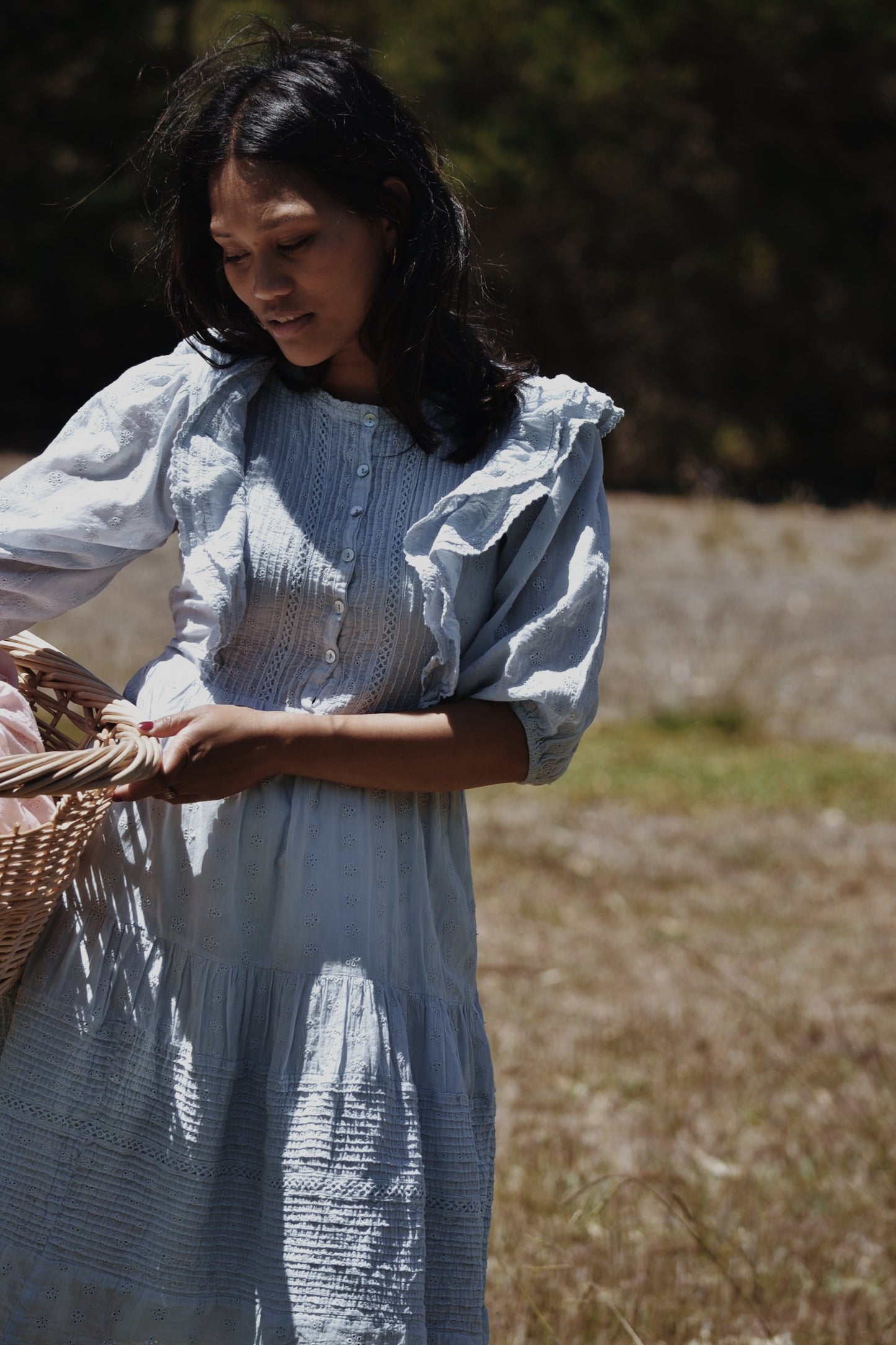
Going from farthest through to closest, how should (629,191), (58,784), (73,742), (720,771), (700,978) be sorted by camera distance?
(629,191)
(720,771)
(700,978)
(73,742)
(58,784)

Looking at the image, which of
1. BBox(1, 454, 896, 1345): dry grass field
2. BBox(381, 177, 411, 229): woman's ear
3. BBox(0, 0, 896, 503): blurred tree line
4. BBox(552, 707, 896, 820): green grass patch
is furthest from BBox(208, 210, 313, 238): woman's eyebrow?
BBox(0, 0, 896, 503): blurred tree line

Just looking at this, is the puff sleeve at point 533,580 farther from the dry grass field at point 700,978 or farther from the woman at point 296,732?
the dry grass field at point 700,978

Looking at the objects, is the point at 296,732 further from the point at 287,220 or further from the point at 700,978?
the point at 700,978

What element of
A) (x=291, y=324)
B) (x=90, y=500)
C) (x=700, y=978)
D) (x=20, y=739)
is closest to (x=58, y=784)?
(x=20, y=739)

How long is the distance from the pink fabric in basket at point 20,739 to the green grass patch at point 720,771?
4.20 metres

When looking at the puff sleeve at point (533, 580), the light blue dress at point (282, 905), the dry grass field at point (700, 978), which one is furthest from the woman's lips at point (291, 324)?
the dry grass field at point (700, 978)

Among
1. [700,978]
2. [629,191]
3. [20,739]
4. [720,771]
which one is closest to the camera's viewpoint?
[20,739]

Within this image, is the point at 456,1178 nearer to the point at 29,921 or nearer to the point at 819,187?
the point at 29,921

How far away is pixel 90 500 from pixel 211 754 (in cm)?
38

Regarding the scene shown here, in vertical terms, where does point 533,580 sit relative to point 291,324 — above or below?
below

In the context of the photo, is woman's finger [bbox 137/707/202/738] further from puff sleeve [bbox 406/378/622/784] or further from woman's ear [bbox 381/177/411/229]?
woman's ear [bbox 381/177/411/229]

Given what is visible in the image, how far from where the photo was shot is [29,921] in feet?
4.94

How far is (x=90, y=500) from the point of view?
1689mm

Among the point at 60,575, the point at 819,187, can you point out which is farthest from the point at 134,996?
the point at 819,187
